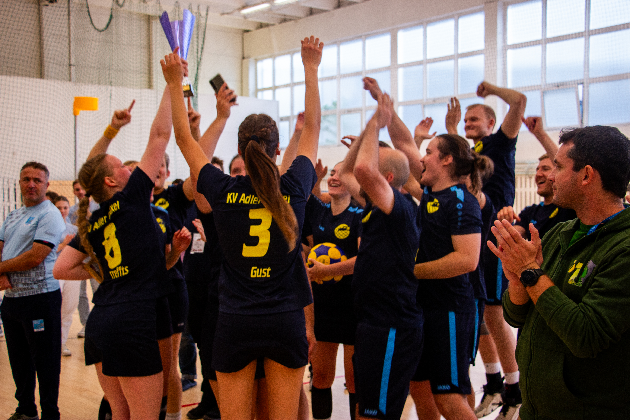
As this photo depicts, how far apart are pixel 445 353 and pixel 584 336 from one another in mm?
1368

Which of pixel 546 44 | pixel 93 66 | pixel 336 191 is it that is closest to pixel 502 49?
pixel 546 44

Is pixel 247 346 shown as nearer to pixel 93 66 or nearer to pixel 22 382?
pixel 22 382

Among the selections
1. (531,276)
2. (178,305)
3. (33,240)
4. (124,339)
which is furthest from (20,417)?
(531,276)

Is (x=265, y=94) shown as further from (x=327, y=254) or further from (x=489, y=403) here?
(x=327, y=254)

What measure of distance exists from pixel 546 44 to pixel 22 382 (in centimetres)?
1368

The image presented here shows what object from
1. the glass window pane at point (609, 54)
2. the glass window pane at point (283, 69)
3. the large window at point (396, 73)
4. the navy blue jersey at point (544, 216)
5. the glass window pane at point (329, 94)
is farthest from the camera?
the glass window pane at point (283, 69)

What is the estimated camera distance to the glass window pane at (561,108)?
13430 mm

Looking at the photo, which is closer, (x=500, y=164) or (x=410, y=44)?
(x=500, y=164)

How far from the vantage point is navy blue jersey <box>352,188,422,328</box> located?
2906 millimetres

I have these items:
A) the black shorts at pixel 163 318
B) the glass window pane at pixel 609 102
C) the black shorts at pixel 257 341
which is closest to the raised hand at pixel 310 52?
the black shorts at pixel 257 341

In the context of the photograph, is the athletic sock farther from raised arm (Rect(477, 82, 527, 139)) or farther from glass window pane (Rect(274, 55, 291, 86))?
glass window pane (Rect(274, 55, 291, 86))

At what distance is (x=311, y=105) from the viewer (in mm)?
2697

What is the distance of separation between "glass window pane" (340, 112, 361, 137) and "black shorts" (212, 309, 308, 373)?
16321 mm

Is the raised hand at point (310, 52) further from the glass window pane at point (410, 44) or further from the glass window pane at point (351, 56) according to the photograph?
the glass window pane at point (351, 56)
